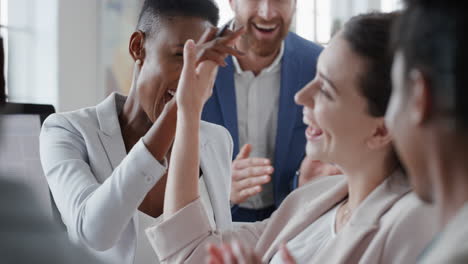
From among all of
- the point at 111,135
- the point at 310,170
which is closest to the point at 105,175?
the point at 111,135

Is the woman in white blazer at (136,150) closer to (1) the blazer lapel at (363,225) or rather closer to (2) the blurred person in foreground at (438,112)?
(1) the blazer lapel at (363,225)

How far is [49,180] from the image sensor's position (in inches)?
68.9

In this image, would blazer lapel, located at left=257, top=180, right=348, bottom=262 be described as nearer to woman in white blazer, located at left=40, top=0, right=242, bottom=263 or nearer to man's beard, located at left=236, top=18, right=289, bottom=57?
woman in white blazer, located at left=40, top=0, right=242, bottom=263

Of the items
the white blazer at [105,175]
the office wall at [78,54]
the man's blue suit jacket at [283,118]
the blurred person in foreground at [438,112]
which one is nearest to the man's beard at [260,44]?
the man's blue suit jacket at [283,118]

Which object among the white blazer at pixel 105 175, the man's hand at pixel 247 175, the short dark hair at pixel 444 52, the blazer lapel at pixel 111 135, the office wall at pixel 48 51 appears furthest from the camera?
the office wall at pixel 48 51

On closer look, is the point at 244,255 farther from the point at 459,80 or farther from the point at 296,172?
the point at 296,172

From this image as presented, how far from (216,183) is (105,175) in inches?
12.2

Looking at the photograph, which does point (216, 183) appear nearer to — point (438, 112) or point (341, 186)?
point (341, 186)

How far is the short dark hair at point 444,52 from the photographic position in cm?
69

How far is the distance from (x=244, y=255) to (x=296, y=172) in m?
1.39

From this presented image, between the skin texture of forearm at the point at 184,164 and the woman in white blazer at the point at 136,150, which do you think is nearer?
the skin texture of forearm at the point at 184,164

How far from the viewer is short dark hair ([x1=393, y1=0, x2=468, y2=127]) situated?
0.69 metres

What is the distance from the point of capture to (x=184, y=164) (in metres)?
1.45

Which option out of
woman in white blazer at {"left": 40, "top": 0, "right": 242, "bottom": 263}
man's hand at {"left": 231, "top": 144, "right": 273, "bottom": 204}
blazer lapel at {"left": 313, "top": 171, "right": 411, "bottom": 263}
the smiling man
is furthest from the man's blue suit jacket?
blazer lapel at {"left": 313, "top": 171, "right": 411, "bottom": 263}
